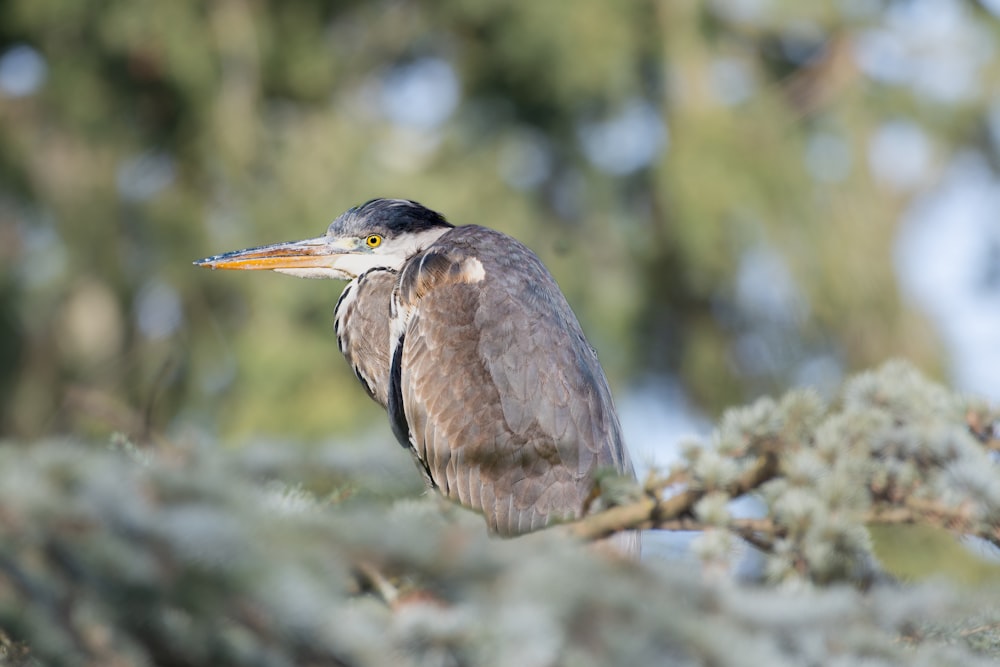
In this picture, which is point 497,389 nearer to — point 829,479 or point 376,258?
point 376,258

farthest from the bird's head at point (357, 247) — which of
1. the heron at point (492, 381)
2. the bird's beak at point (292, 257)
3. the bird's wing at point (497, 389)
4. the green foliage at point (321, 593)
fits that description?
the green foliage at point (321, 593)

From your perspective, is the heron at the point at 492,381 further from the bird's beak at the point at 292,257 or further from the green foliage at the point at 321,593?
the green foliage at the point at 321,593

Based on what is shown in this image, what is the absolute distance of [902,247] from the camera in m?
7.46

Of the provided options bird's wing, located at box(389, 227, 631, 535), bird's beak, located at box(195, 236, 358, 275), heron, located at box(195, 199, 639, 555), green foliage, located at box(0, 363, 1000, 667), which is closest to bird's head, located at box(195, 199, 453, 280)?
bird's beak, located at box(195, 236, 358, 275)

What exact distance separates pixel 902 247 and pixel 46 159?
20.4ft

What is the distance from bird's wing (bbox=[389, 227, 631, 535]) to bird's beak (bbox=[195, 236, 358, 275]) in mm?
386

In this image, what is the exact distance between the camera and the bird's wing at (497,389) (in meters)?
2.41

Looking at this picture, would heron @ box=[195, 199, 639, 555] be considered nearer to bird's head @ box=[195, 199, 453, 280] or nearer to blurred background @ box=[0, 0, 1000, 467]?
bird's head @ box=[195, 199, 453, 280]

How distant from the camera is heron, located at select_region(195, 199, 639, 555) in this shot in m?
2.41

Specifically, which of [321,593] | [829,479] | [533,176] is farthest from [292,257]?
[533,176]

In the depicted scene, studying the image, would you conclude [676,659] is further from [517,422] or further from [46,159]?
[46,159]

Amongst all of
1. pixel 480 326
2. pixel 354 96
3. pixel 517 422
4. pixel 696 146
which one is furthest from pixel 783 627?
pixel 354 96

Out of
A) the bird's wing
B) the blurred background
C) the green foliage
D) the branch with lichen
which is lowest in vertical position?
the green foliage

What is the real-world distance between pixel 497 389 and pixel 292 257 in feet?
2.90
